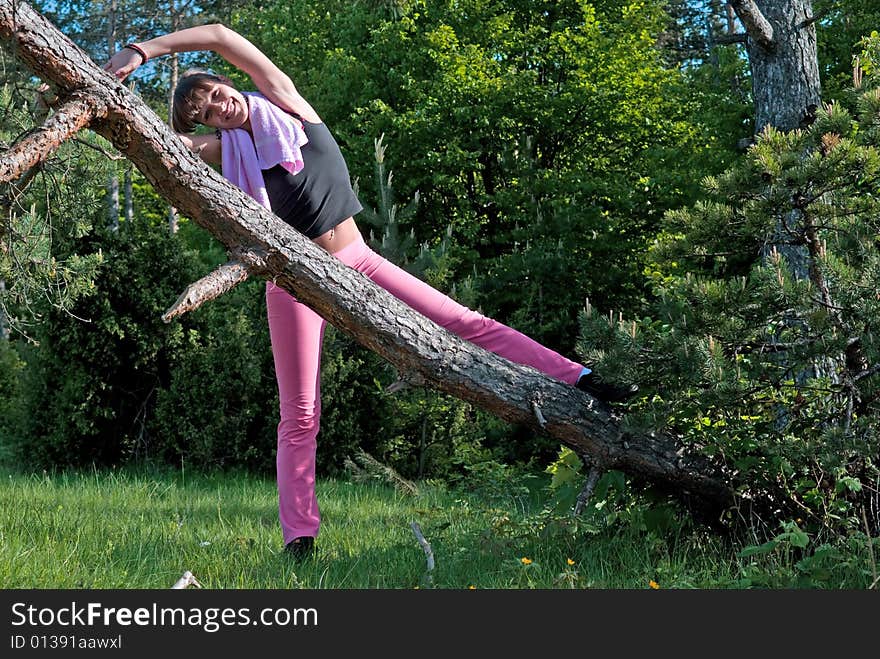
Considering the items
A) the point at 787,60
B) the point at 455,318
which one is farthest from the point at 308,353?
the point at 787,60

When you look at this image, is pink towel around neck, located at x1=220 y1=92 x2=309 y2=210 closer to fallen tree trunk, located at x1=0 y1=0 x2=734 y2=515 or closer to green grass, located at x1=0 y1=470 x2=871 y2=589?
fallen tree trunk, located at x1=0 y1=0 x2=734 y2=515

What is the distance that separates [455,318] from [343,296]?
1.76 feet

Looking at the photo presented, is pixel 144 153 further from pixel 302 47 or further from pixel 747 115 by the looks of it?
pixel 302 47

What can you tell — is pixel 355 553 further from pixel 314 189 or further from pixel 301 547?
pixel 314 189

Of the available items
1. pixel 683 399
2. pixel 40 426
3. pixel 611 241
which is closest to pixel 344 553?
pixel 683 399

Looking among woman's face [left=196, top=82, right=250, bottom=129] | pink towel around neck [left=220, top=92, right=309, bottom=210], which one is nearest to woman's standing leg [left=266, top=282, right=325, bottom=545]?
pink towel around neck [left=220, top=92, right=309, bottom=210]

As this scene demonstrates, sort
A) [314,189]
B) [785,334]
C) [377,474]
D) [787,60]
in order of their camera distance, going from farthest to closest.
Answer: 1. [377,474]
2. [787,60]
3. [314,189]
4. [785,334]

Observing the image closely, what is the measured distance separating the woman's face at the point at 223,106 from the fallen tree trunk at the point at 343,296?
0.86 feet

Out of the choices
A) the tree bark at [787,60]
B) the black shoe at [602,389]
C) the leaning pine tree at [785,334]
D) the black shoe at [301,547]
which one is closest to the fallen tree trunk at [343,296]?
the black shoe at [602,389]

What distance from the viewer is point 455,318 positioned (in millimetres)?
3664

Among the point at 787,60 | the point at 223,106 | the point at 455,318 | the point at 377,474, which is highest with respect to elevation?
the point at 787,60

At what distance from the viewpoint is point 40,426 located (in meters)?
7.17

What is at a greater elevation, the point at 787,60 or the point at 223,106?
the point at 787,60

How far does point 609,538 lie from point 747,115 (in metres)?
8.12
